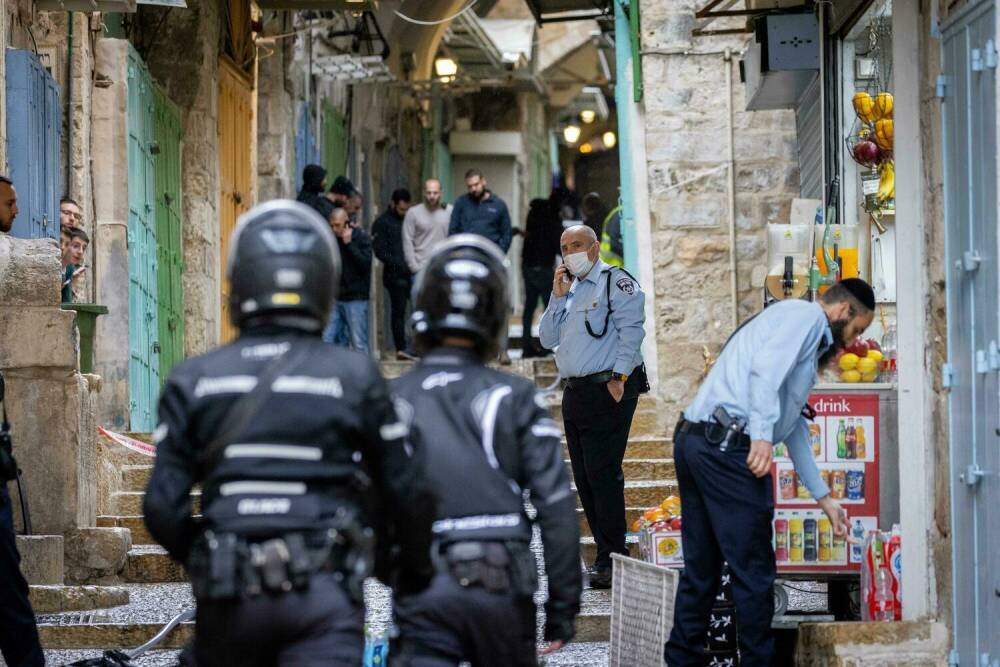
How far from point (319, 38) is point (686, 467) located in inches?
565

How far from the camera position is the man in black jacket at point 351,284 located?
15.6m

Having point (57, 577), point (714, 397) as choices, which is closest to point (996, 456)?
point (714, 397)

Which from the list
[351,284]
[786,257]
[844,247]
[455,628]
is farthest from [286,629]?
[351,284]

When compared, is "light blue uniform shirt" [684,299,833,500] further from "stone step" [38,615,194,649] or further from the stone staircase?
"stone step" [38,615,194,649]

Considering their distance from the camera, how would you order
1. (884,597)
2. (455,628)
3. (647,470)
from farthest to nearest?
(647,470), (884,597), (455,628)

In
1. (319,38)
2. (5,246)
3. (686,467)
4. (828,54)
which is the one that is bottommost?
(686,467)

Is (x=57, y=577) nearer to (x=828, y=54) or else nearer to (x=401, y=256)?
(x=828, y=54)

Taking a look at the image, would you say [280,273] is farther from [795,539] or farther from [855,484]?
[855,484]

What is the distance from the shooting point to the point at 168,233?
49.8 feet

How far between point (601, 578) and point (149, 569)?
98.6 inches

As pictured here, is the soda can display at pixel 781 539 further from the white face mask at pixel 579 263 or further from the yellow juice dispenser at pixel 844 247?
the yellow juice dispenser at pixel 844 247

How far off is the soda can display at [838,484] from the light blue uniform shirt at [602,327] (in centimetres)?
142

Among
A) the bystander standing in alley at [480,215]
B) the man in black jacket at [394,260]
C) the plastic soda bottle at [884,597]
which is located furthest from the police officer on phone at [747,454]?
the man in black jacket at [394,260]

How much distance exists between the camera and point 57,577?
30.6 ft
